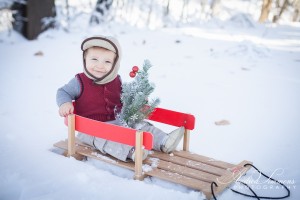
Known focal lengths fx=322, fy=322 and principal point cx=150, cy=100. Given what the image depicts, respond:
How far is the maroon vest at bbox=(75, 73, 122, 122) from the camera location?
2699mm

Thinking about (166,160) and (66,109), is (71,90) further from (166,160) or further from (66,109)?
(166,160)

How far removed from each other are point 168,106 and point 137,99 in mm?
1493

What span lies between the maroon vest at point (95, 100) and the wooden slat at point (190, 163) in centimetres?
55

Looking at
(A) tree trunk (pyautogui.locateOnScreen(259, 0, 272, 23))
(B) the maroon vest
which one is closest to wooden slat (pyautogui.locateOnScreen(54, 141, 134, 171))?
(B) the maroon vest

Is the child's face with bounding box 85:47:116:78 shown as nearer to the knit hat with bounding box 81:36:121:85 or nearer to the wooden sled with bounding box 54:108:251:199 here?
the knit hat with bounding box 81:36:121:85

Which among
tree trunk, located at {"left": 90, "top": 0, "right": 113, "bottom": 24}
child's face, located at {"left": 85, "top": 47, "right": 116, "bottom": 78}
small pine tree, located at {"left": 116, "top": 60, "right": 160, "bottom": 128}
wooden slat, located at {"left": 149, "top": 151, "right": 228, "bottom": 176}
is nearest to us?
wooden slat, located at {"left": 149, "top": 151, "right": 228, "bottom": 176}

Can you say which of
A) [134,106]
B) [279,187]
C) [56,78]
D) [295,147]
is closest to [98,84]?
[134,106]

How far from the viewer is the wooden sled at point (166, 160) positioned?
2.26 meters

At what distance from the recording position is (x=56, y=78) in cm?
485

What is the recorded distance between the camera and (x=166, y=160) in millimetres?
2559

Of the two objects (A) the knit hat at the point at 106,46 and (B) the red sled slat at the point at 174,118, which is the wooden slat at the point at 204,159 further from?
(A) the knit hat at the point at 106,46

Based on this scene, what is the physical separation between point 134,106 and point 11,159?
1.05 m

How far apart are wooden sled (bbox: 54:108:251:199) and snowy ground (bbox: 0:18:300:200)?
0.09 m

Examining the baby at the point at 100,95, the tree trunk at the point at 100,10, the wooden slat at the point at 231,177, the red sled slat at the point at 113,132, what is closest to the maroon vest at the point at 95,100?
the baby at the point at 100,95
